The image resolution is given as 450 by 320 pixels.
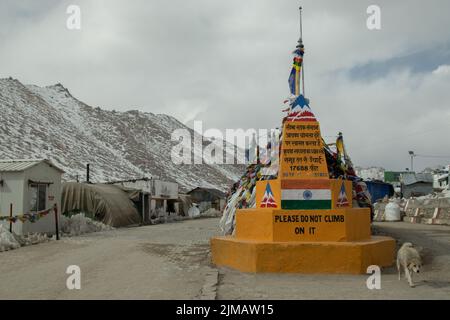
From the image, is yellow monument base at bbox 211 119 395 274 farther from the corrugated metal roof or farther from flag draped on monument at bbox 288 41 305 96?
the corrugated metal roof

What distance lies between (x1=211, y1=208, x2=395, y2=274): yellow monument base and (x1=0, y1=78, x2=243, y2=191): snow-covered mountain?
1942 inches

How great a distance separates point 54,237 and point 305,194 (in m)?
10.6

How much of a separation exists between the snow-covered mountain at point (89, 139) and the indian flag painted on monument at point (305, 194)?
163ft

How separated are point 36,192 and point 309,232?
1159 centimetres

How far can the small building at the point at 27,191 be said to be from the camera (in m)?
15.9

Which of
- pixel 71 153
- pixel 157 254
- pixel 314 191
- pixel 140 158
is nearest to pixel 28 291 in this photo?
pixel 157 254

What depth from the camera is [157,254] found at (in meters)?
11.6

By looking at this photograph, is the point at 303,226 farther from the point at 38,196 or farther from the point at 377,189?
the point at 377,189

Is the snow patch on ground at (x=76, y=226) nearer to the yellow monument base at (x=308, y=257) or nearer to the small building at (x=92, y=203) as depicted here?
the small building at (x=92, y=203)

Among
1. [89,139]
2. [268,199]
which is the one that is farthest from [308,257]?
[89,139]

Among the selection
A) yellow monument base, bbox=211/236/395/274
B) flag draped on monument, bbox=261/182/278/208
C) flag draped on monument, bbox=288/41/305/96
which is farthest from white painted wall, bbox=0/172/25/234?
yellow monument base, bbox=211/236/395/274

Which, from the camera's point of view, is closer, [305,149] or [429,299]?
[429,299]
